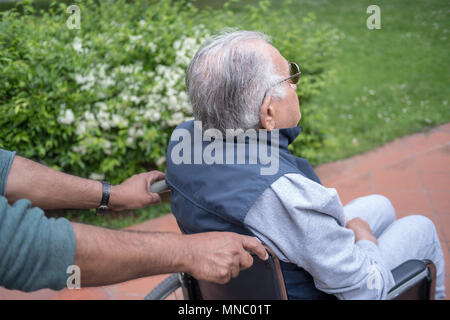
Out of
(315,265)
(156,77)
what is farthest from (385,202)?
(156,77)

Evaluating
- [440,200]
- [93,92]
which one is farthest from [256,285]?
[440,200]

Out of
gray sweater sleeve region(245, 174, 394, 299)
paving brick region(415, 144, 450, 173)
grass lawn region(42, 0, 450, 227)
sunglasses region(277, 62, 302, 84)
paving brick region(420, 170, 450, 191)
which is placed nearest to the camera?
gray sweater sleeve region(245, 174, 394, 299)

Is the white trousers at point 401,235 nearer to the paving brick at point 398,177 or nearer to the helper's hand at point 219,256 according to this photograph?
the helper's hand at point 219,256

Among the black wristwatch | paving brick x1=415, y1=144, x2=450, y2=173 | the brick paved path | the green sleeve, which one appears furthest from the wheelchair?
paving brick x1=415, y1=144, x2=450, y2=173

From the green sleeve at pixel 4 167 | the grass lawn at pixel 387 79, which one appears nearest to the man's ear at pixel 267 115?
the green sleeve at pixel 4 167

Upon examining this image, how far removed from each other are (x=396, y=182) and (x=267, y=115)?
9.02 ft

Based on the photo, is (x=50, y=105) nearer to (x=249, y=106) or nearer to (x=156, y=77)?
(x=156, y=77)

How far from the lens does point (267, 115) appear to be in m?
1.57

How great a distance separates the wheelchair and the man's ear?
0.44 metres

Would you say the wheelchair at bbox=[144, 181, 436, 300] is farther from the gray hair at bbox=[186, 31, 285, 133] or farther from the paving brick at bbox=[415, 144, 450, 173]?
the paving brick at bbox=[415, 144, 450, 173]

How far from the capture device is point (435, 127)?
16.2ft

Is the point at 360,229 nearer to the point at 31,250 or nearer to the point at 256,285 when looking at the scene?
the point at 256,285

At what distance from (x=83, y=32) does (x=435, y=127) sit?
3725 mm

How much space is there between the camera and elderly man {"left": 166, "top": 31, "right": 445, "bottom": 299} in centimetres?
141
